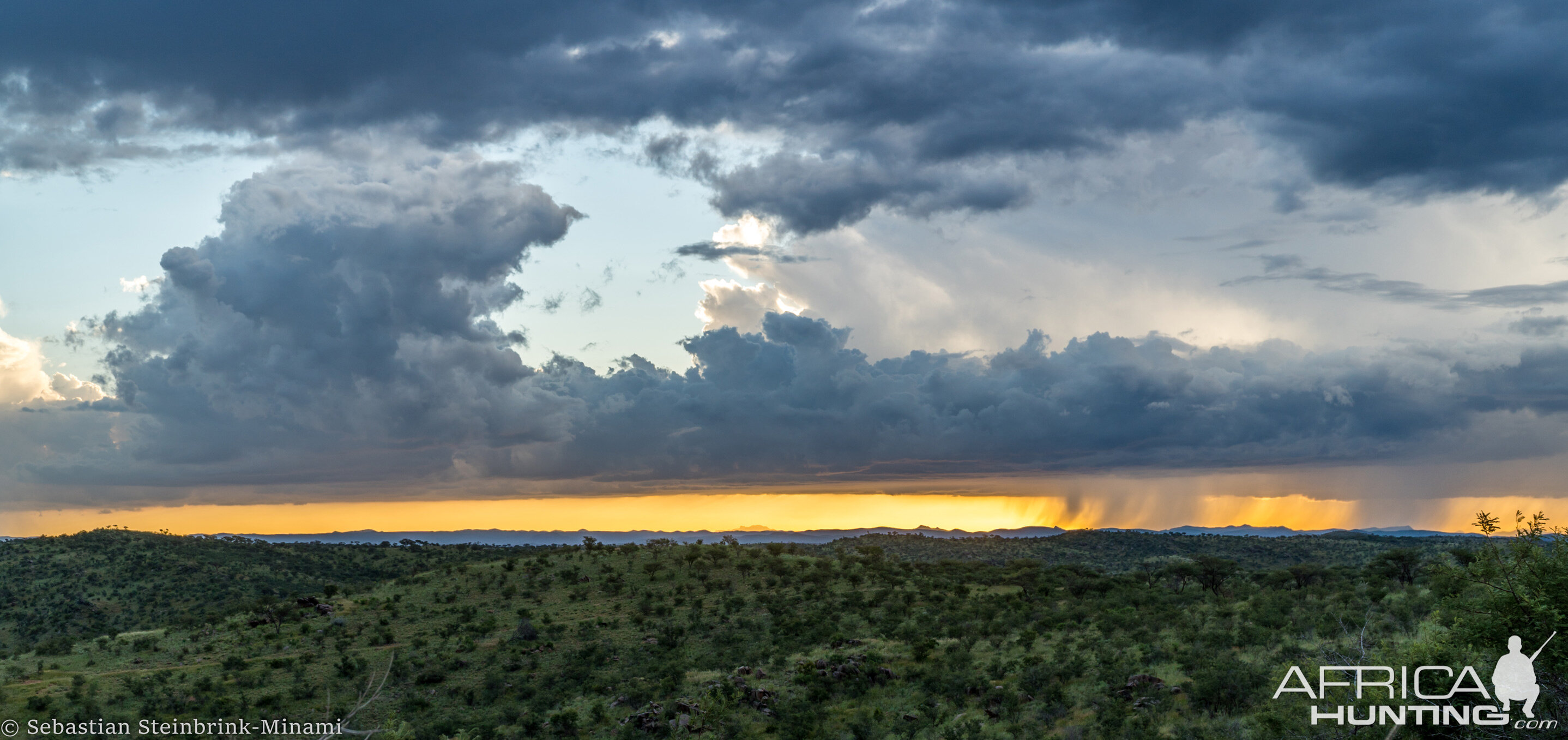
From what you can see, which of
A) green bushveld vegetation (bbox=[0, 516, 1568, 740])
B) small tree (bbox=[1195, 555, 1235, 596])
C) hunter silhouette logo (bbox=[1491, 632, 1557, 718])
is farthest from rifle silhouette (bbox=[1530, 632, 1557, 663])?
small tree (bbox=[1195, 555, 1235, 596])

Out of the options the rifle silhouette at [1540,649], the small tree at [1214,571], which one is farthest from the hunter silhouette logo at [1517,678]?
the small tree at [1214,571]

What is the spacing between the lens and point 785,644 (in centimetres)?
6544

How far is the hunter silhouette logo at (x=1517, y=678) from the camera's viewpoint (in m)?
20.2

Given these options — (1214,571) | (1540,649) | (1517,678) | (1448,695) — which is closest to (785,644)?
(1448,695)

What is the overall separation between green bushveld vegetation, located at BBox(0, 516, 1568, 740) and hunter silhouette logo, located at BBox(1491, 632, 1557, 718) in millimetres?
1019

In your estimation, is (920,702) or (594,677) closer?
(920,702)

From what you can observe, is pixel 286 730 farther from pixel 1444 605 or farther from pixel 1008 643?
pixel 1444 605

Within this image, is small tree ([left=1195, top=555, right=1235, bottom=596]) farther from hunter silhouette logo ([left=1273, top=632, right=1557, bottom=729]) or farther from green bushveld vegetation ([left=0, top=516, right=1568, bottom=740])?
hunter silhouette logo ([left=1273, top=632, right=1557, bottom=729])

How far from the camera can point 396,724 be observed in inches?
1784

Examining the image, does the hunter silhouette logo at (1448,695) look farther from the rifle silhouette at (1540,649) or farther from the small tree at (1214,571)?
the small tree at (1214,571)

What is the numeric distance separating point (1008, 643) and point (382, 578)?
11616 centimetres

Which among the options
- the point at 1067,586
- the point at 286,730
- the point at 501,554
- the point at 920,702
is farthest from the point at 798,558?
the point at 501,554

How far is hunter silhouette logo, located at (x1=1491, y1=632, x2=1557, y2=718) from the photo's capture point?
20.2 metres

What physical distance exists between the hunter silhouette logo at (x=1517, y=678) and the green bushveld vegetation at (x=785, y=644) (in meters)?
1.02
